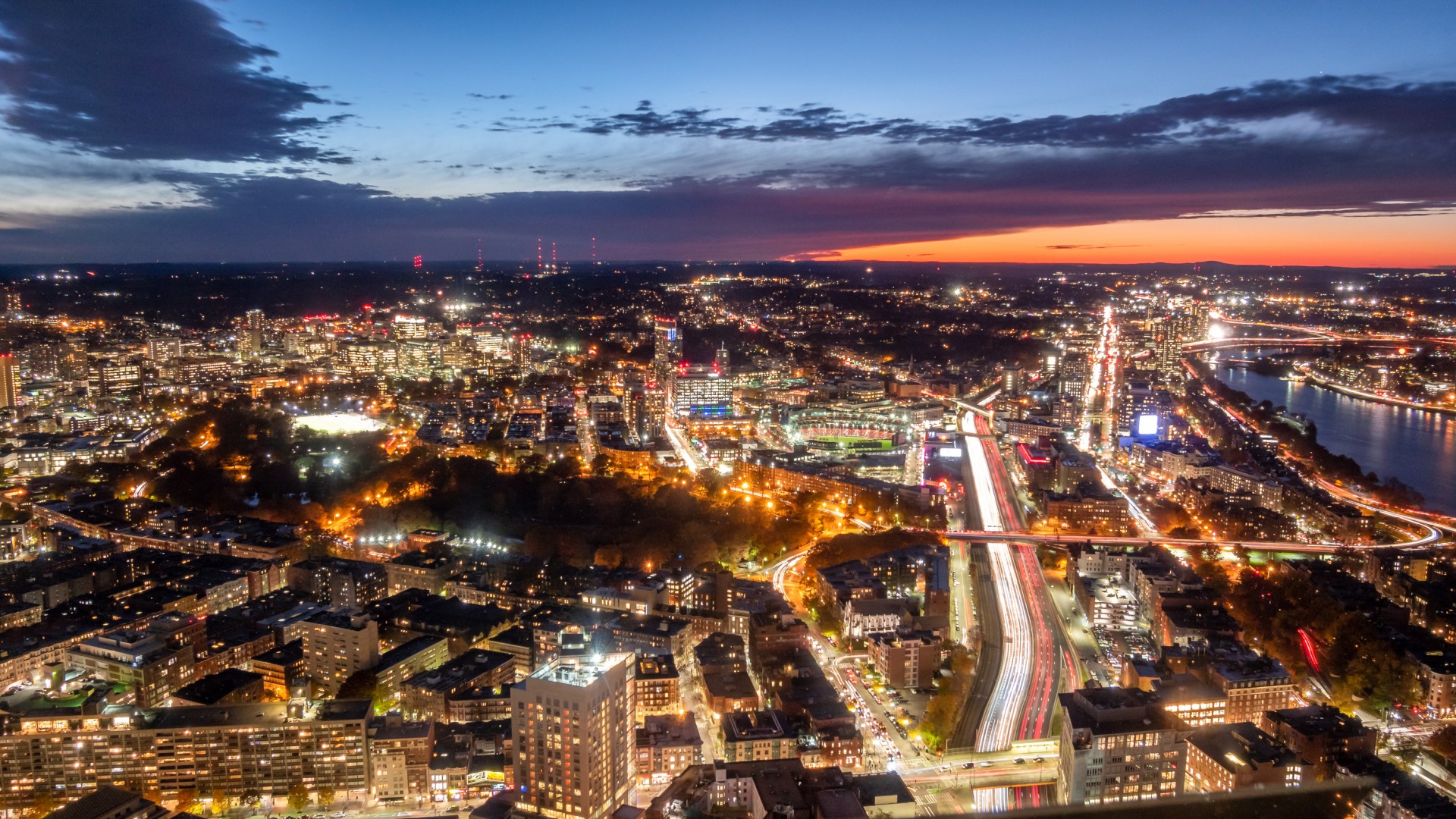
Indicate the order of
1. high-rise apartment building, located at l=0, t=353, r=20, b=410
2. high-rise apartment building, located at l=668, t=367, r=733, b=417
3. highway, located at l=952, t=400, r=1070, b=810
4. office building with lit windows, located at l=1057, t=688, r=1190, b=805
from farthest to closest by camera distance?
high-rise apartment building, located at l=668, t=367, r=733, b=417, high-rise apartment building, located at l=0, t=353, r=20, b=410, highway, located at l=952, t=400, r=1070, b=810, office building with lit windows, located at l=1057, t=688, r=1190, b=805

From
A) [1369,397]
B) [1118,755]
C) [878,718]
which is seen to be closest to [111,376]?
[878,718]

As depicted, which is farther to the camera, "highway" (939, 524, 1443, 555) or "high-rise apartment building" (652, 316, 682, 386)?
"high-rise apartment building" (652, 316, 682, 386)

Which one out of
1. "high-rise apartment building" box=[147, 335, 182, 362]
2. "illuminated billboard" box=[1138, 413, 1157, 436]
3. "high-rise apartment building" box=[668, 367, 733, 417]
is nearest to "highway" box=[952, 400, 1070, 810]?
"illuminated billboard" box=[1138, 413, 1157, 436]

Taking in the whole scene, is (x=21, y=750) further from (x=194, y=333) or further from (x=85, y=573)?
(x=194, y=333)

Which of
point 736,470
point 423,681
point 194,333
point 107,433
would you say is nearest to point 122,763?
point 423,681

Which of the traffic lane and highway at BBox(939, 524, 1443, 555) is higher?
highway at BBox(939, 524, 1443, 555)

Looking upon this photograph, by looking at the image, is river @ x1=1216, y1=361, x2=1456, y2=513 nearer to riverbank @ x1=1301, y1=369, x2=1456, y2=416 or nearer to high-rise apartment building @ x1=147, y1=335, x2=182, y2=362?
riverbank @ x1=1301, y1=369, x2=1456, y2=416

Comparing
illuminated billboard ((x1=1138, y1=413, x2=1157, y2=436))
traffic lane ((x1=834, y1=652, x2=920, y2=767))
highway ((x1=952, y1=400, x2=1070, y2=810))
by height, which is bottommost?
traffic lane ((x1=834, y1=652, x2=920, y2=767))

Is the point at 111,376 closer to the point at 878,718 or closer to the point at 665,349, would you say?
the point at 665,349
